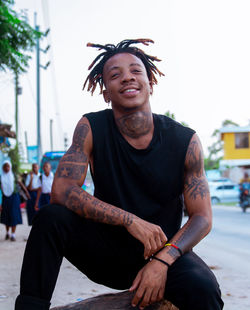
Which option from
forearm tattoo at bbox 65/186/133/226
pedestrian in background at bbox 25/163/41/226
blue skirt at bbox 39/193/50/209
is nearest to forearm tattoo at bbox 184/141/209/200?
forearm tattoo at bbox 65/186/133/226

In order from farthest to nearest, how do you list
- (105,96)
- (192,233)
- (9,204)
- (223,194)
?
(223,194) < (9,204) < (105,96) < (192,233)

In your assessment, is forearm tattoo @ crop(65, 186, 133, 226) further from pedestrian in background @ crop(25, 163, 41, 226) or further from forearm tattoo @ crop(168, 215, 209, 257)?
pedestrian in background @ crop(25, 163, 41, 226)

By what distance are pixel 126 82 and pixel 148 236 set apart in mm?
985

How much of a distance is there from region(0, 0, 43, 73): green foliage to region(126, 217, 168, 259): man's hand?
27.7 ft

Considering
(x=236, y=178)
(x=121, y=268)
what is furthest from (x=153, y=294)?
(x=236, y=178)

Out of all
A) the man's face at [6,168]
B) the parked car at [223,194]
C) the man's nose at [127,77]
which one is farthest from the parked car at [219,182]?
the man's nose at [127,77]

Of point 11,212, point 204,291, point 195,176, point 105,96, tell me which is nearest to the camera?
point 204,291

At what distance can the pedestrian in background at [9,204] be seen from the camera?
909cm

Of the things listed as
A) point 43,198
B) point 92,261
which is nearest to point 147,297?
point 92,261

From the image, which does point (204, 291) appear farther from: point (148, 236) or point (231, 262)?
point (231, 262)

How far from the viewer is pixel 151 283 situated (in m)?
1.96

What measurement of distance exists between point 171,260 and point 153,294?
18cm

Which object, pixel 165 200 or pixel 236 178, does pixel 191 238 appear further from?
pixel 236 178

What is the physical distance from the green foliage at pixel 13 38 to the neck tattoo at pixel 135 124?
7792 millimetres
